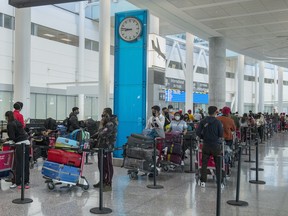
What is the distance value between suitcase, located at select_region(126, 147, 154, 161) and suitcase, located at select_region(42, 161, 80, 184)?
151cm

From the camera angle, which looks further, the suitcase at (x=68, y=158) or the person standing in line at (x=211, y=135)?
the person standing in line at (x=211, y=135)

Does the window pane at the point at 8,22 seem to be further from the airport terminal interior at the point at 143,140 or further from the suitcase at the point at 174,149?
the suitcase at the point at 174,149

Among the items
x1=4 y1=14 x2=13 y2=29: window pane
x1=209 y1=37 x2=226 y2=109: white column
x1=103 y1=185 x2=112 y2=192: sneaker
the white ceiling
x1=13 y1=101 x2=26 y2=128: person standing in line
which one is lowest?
x1=103 y1=185 x2=112 y2=192: sneaker

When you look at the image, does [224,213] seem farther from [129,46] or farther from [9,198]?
[129,46]

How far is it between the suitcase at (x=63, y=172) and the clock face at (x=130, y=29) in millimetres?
4809

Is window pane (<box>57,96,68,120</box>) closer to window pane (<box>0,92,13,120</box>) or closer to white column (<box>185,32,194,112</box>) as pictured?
window pane (<box>0,92,13,120</box>)

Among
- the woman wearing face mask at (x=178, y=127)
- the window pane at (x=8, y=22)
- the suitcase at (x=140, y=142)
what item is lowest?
the suitcase at (x=140, y=142)

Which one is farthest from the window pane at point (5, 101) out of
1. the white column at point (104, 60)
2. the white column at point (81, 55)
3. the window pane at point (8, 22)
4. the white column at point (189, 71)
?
the white column at point (189, 71)

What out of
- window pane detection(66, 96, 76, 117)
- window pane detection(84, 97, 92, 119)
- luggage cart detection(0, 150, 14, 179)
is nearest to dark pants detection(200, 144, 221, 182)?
luggage cart detection(0, 150, 14, 179)

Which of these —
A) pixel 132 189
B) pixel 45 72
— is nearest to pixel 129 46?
pixel 132 189

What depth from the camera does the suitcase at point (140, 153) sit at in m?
7.67

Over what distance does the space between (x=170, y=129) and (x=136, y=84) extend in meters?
1.64

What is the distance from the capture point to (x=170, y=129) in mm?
9734

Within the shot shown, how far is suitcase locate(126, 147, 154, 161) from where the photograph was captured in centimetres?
767
